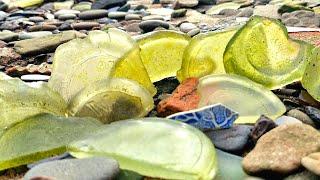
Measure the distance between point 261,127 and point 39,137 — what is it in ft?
1.76

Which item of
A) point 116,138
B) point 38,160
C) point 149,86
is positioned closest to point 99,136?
point 116,138

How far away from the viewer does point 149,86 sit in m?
2.11

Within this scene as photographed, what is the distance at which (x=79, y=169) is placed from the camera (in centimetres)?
140

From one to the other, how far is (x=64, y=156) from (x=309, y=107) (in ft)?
2.24

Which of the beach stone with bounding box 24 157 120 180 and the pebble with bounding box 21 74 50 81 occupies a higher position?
the beach stone with bounding box 24 157 120 180

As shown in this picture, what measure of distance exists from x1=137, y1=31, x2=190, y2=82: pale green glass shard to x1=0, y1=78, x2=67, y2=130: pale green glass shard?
A: 423 mm

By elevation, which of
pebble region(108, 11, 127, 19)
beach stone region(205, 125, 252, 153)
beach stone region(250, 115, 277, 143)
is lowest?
pebble region(108, 11, 127, 19)

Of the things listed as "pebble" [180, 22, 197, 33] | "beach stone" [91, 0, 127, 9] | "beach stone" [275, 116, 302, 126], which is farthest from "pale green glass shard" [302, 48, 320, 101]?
"beach stone" [91, 0, 127, 9]

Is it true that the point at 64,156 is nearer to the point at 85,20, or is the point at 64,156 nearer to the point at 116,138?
the point at 116,138

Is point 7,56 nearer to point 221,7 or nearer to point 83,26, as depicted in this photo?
point 83,26

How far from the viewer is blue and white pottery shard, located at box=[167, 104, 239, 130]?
1621 mm

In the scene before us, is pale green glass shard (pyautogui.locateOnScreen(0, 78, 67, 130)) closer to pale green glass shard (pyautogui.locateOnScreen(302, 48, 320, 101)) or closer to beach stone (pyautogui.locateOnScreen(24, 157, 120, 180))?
beach stone (pyautogui.locateOnScreen(24, 157, 120, 180))

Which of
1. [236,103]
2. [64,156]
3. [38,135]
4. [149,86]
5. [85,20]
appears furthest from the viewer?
[85,20]

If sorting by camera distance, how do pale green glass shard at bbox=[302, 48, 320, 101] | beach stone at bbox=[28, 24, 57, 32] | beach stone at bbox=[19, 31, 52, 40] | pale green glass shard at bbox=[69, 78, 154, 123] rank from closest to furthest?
pale green glass shard at bbox=[69, 78, 154, 123]
pale green glass shard at bbox=[302, 48, 320, 101]
beach stone at bbox=[19, 31, 52, 40]
beach stone at bbox=[28, 24, 57, 32]
